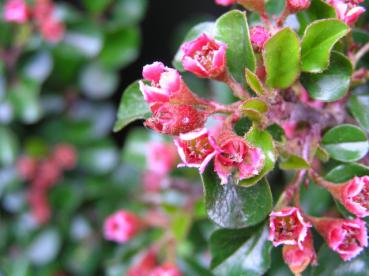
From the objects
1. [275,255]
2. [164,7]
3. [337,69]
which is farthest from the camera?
[164,7]

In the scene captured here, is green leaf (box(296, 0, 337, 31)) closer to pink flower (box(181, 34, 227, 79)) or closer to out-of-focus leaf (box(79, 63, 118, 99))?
pink flower (box(181, 34, 227, 79))

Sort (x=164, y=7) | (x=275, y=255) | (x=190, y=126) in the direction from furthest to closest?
(x=164, y=7)
(x=275, y=255)
(x=190, y=126)

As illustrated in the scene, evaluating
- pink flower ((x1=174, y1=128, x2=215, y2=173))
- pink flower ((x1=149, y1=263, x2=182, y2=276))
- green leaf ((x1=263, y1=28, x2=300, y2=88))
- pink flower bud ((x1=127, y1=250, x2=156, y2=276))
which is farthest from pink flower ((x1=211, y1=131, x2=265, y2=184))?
pink flower bud ((x1=127, y1=250, x2=156, y2=276))

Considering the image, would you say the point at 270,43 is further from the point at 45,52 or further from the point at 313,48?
the point at 45,52

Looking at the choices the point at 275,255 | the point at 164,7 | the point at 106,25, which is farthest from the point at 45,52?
the point at 275,255

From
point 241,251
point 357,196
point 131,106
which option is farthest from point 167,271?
point 357,196

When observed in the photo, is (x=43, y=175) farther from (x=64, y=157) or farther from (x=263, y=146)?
(x=263, y=146)
